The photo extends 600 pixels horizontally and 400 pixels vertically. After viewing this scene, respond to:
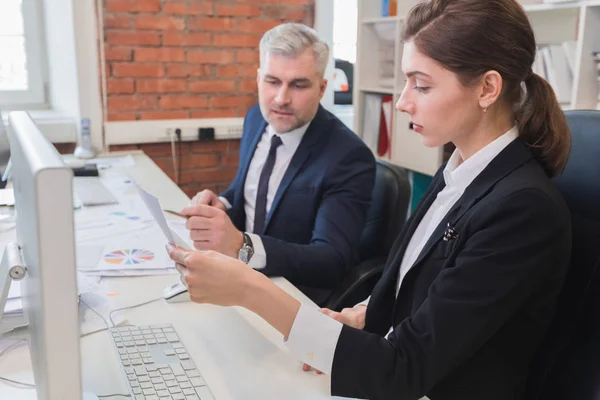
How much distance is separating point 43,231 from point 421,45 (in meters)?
0.75

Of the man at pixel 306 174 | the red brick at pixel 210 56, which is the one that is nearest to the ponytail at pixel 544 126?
the man at pixel 306 174

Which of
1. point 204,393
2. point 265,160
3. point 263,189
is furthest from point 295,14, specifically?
point 204,393

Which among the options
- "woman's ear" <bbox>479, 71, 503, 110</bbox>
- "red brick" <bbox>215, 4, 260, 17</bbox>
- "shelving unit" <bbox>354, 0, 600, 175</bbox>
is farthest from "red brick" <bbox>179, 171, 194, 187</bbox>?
"woman's ear" <bbox>479, 71, 503, 110</bbox>

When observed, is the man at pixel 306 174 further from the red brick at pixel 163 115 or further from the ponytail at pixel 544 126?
the red brick at pixel 163 115

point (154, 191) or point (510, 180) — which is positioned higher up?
point (510, 180)

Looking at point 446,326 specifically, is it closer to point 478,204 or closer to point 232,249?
point 478,204

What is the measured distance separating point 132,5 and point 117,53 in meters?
0.24

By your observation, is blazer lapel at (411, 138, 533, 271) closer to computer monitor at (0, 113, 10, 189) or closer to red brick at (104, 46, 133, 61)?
computer monitor at (0, 113, 10, 189)

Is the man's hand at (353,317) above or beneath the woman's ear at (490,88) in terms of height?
beneath

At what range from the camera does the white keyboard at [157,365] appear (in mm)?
936

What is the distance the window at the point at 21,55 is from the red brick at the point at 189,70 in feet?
2.57

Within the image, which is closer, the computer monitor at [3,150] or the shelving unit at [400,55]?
the computer monitor at [3,150]

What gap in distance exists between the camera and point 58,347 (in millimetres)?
599

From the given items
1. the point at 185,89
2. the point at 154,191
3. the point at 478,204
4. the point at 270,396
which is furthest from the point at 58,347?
the point at 185,89
